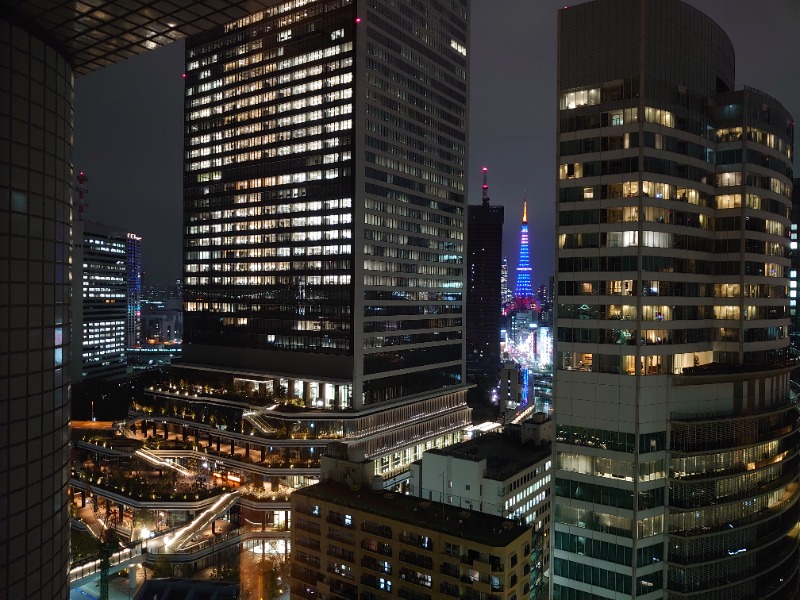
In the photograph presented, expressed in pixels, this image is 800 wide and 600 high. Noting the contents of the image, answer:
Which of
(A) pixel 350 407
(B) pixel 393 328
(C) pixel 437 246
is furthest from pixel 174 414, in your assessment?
(C) pixel 437 246

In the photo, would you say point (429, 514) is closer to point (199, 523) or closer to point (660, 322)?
point (660, 322)

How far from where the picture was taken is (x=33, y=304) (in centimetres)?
1909

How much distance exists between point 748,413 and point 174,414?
94.8 m

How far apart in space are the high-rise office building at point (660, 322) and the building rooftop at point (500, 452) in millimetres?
26816

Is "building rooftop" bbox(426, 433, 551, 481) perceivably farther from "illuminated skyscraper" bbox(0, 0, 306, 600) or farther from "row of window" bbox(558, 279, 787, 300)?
"illuminated skyscraper" bbox(0, 0, 306, 600)

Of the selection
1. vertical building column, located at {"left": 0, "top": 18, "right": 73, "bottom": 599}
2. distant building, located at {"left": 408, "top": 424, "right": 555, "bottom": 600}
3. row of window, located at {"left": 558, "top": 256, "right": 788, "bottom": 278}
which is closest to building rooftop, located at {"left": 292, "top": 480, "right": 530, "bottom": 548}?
distant building, located at {"left": 408, "top": 424, "right": 555, "bottom": 600}

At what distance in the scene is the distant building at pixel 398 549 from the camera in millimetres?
50469

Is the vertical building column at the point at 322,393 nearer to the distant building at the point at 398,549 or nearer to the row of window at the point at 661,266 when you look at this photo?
the distant building at the point at 398,549

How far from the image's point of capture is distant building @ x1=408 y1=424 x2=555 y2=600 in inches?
3022

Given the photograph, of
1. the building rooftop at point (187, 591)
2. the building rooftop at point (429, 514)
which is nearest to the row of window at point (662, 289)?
the building rooftop at point (429, 514)

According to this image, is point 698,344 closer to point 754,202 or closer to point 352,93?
point 754,202

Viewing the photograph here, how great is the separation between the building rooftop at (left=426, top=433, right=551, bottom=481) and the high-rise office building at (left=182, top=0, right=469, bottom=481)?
18.8m

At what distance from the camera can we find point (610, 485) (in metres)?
51.2

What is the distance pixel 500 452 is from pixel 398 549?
38.0 metres
